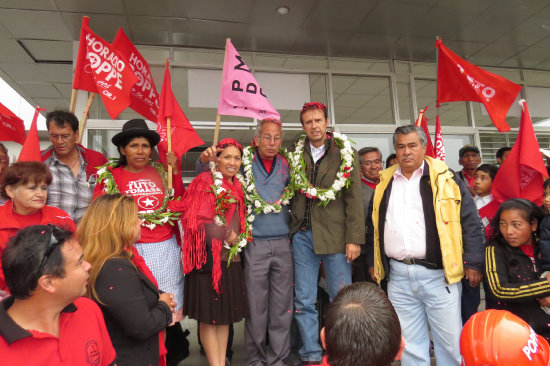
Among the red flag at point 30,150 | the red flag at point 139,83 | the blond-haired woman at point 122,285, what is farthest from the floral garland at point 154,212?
the red flag at point 139,83

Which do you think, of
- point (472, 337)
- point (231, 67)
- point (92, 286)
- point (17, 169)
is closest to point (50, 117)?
point (17, 169)

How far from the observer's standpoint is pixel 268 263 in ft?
10.8

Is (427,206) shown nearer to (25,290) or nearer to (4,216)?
(25,290)

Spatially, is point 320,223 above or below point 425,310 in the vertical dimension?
above

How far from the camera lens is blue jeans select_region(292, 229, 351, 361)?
3314mm

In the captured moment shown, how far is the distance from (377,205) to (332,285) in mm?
793

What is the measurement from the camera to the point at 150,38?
5953 millimetres

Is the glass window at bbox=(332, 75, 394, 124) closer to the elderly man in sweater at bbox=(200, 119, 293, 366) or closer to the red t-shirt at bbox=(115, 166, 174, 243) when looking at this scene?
the elderly man in sweater at bbox=(200, 119, 293, 366)

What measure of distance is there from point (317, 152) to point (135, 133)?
1.60 m

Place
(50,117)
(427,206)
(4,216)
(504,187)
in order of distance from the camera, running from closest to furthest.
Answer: (4,216)
(427,206)
(50,117)
(504,187)

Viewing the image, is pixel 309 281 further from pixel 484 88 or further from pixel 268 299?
pixel 484 88

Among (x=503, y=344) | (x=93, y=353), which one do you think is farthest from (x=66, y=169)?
(x=503, y=344)

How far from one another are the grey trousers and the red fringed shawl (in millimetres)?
305

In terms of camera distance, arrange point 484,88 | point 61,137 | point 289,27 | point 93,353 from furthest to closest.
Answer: point 289,27
point 484,88
point 61,137
point 93,353
